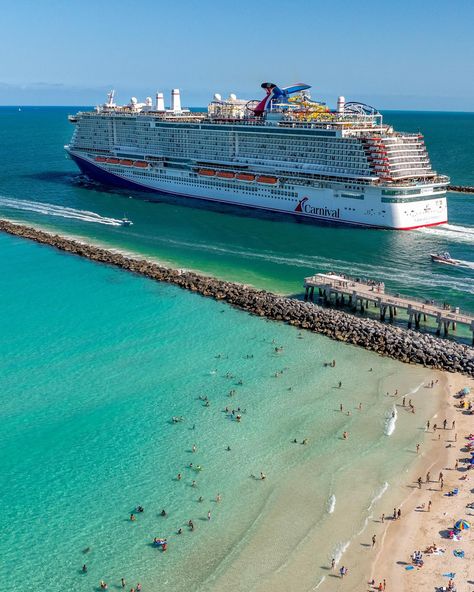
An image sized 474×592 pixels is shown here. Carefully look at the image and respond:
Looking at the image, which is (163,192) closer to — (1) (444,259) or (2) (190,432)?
(1) (444,259)

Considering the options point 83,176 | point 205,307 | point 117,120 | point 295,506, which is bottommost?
point 295,506

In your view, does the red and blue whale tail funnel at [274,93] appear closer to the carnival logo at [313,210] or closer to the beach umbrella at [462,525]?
the carnival logo at [313,210]

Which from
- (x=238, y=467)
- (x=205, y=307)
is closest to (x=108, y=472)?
(x=238, y=467)

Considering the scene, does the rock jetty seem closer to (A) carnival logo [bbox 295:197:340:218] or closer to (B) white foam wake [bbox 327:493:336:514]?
(B) white foam wake [bbox 327:493:336:514]

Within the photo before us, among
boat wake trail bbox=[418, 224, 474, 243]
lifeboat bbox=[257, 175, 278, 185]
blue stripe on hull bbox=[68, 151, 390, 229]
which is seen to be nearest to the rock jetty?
blue stripe on hull bbox=[68, 151, 390, 229]

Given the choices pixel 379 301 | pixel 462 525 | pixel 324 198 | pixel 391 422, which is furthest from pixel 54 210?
pixel 462 525

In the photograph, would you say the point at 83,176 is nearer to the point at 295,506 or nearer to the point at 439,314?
the point at 439,314
